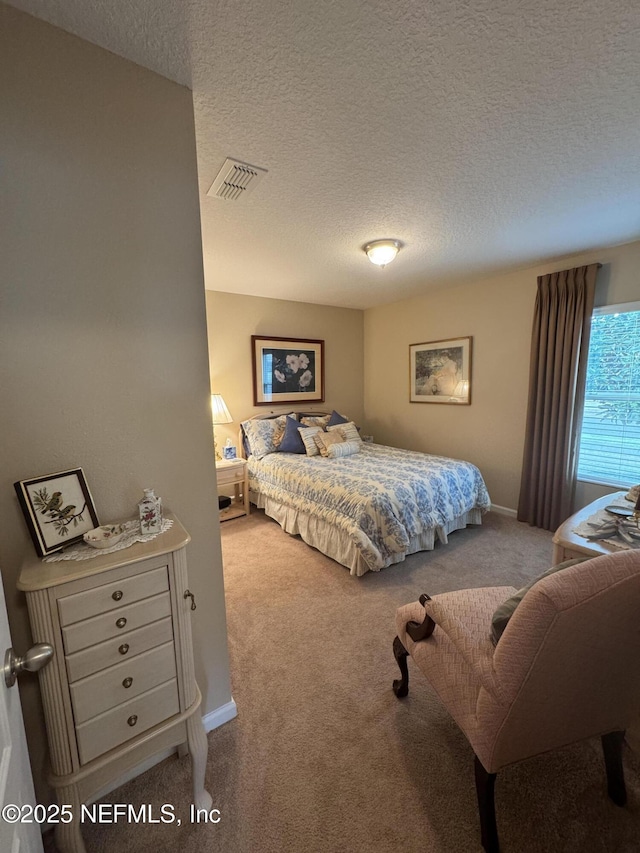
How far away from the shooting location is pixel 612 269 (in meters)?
2.88

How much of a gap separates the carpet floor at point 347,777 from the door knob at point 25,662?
0.76m

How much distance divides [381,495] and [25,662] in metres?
2.19

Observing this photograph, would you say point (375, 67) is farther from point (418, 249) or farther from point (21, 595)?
point (21, 595)

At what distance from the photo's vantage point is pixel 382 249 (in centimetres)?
261

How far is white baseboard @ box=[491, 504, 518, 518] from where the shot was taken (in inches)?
143

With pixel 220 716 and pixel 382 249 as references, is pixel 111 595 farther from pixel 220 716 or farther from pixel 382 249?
pixel 382 249

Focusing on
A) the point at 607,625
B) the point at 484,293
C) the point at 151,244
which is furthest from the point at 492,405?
the point at 151,244

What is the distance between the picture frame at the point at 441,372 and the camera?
3.92m

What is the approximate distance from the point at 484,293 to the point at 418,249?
131cm

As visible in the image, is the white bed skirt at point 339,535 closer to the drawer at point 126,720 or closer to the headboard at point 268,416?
the headboard at point 268,416

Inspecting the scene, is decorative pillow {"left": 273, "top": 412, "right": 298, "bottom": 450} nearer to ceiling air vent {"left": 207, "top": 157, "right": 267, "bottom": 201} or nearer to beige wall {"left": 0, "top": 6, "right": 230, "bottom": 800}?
ceiling air vent {"left": 207, "top": 157, "right": 267, "bottom": 201}

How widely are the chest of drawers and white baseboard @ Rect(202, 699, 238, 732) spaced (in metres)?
0.30

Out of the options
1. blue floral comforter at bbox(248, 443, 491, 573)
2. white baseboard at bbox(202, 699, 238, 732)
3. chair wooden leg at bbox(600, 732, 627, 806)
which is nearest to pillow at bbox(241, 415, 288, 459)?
blue floral comforter at bbox(248, 443, 491, 573)

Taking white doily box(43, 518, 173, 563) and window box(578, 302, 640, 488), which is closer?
white doily box(43, 518, 173, 563)
